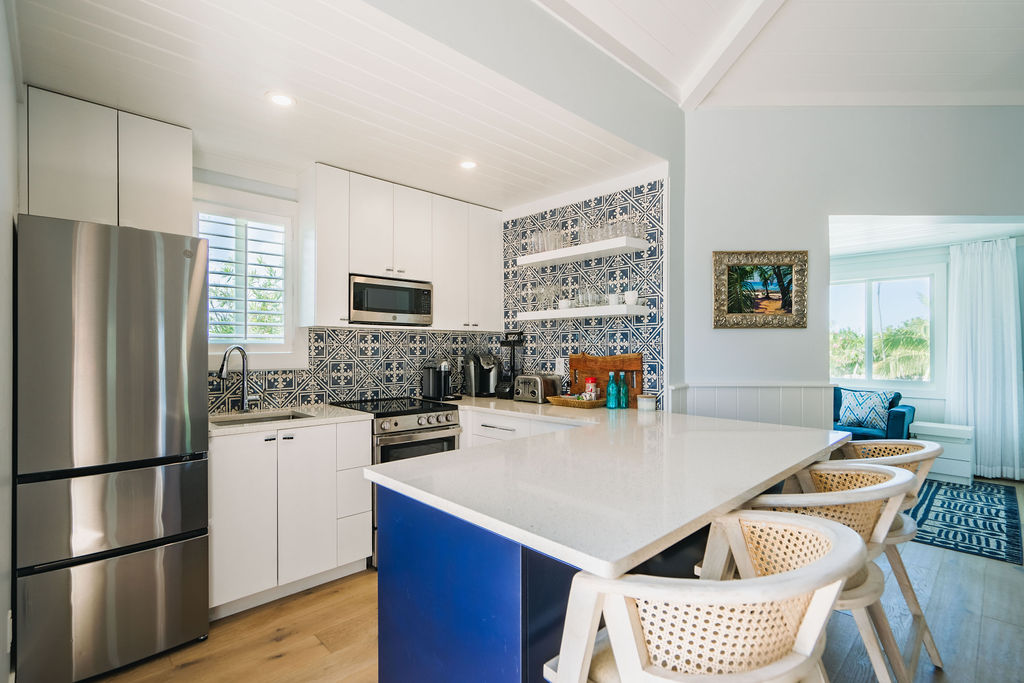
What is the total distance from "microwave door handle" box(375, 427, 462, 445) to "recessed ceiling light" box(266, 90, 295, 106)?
173cm

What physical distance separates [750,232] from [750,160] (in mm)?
453

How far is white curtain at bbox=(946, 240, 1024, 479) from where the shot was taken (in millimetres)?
4758

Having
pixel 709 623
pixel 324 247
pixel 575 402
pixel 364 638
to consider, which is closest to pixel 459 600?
pixel 709 623

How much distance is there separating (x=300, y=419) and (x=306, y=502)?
1.40 ft

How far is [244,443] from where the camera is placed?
A: 93.3 inches

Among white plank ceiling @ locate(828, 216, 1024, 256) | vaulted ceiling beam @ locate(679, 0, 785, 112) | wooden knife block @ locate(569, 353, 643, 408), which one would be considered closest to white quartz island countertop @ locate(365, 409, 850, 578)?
wooden knife block @ locate(569, 353, 643, 408)

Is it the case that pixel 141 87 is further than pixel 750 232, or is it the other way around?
pixel 750 232

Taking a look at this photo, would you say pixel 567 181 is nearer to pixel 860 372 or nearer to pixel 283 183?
pixel 283 183

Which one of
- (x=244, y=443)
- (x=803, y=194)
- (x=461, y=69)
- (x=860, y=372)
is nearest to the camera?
(x=461, y=69)

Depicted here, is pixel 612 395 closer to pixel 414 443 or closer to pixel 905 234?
pixel 414 443

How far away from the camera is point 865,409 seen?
5055 millimetres

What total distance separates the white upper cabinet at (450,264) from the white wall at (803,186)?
1.55m

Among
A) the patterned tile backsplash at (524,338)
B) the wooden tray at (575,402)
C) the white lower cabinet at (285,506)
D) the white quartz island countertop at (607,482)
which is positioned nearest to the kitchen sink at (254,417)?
the patterned tile backsplash at (524,338)

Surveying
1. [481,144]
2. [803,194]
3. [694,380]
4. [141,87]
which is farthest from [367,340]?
[803,194]
